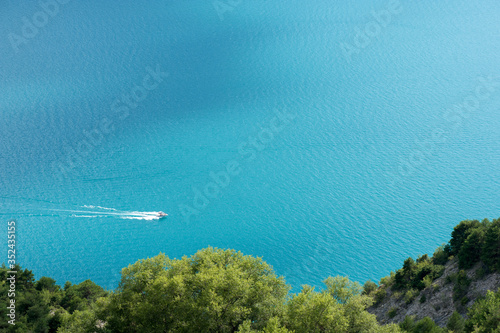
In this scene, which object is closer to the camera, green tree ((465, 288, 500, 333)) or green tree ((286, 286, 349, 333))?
green tree ((465, 288, 500, 333))

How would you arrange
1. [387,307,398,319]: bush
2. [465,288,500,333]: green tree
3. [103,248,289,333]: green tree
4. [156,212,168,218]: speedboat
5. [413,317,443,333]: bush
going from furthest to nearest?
1. [156,212,168,218]: speedboat
2. [387,307,398,319]: bush
3. [103,248,289,333]: green tree
4. [413,317,443,333]: bush
5. [465,288,500,333]: green tree

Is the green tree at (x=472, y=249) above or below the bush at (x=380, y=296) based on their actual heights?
above

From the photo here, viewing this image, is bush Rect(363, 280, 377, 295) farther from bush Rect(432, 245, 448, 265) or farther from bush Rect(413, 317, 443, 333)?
bush Rect(413, 317, 443, 333)

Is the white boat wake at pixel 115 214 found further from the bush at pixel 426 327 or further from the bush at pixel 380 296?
the bush at pixel 426 327

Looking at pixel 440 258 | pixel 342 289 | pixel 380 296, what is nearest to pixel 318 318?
pixel 342 289

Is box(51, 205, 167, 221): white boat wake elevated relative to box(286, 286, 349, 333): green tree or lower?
elevated

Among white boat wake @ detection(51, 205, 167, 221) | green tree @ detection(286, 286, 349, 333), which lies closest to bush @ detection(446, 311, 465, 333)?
green tree @ detection(286, 286, 349, 333)

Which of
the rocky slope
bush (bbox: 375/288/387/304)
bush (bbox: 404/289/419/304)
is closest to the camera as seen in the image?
the rocky slope

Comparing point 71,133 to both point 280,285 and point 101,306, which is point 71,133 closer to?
point 101,306

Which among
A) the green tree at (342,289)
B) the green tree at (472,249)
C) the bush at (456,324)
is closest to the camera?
the bush at (456,324)

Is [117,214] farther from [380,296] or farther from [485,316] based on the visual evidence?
[485,316]

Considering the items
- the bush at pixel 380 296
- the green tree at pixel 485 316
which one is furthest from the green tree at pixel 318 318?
the bush at pixel 380 296

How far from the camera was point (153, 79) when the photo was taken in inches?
3487

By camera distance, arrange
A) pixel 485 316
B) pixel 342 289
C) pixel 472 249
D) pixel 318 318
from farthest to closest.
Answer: pixel 472 249, pixel 342 289, pixel 318 318, pixel 485 316
